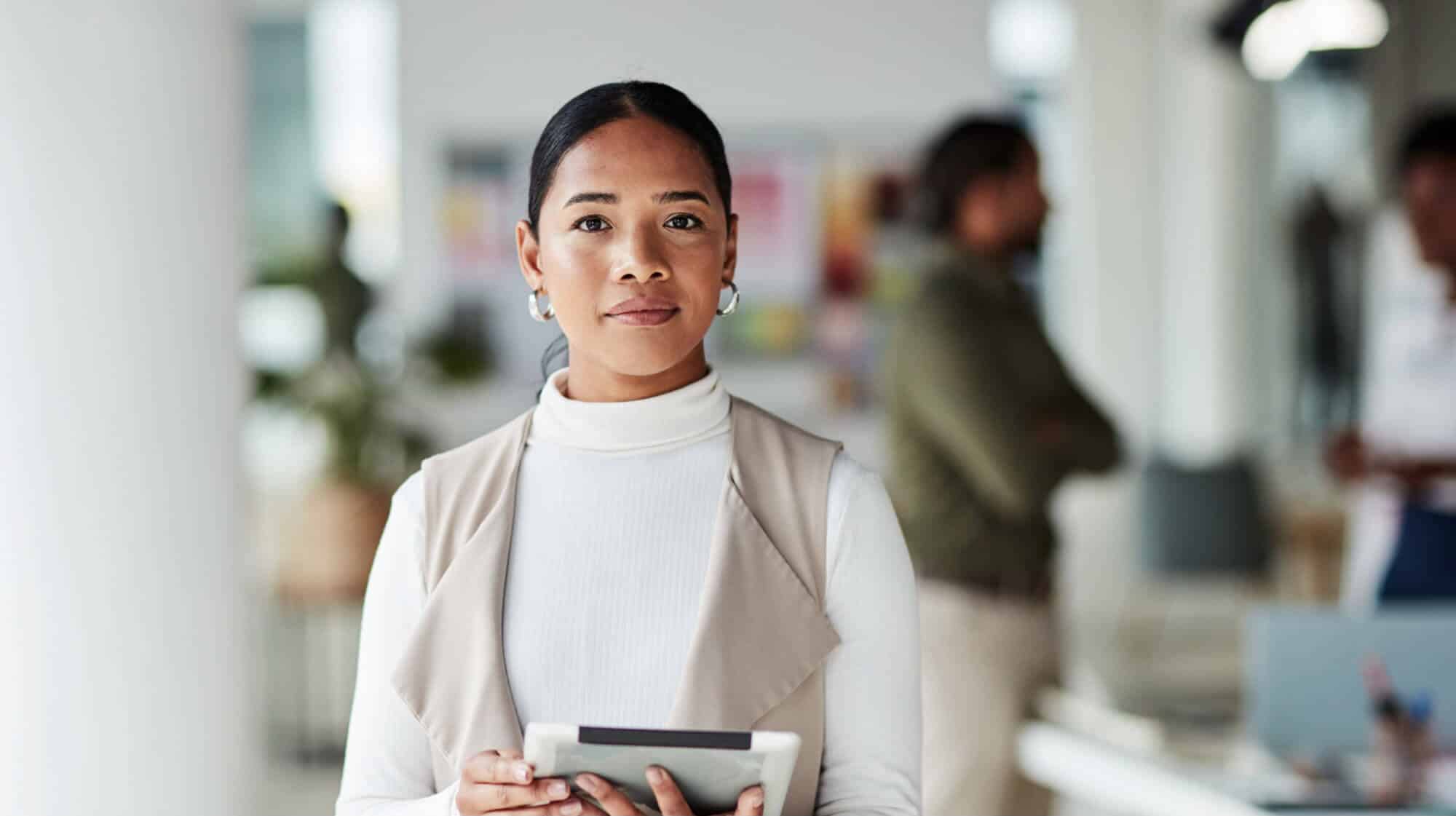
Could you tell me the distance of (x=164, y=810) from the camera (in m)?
2.06

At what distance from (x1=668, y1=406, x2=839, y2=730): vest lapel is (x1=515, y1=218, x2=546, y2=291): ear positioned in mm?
187

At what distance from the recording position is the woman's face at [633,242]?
1075 mm

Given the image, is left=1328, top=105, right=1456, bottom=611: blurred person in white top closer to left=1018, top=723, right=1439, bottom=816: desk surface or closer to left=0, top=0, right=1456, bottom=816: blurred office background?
left=0, top=0, right=1456, bottom=816: blurred office background

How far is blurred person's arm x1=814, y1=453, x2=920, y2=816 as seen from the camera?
1.13m

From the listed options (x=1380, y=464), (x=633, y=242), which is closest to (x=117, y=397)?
(x=633, y=242)

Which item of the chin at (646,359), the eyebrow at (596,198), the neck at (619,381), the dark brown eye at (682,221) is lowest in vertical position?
the neck at (619,381)

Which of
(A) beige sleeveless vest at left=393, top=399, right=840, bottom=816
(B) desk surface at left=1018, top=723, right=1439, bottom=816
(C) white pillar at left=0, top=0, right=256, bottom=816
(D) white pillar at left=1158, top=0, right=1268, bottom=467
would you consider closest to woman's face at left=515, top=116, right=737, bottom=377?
(A) beige sleeveless vest at left=393, top=399, right=840, bottom=816

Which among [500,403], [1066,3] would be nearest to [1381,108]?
[1066,3]

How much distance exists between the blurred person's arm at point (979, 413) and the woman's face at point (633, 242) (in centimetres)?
200

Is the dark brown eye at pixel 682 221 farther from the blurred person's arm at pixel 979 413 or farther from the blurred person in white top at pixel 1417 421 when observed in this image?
the blurred person in white top at pixel 1417 421

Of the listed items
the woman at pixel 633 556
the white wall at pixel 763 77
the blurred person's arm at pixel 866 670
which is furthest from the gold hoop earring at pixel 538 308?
the white wall at pixel 763 77

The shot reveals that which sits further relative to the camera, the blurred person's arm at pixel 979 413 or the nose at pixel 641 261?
the blurred person's arm at pixel 979 413

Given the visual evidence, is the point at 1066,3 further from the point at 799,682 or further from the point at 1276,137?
the point at 799,682

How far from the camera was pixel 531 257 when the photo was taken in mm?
1113
